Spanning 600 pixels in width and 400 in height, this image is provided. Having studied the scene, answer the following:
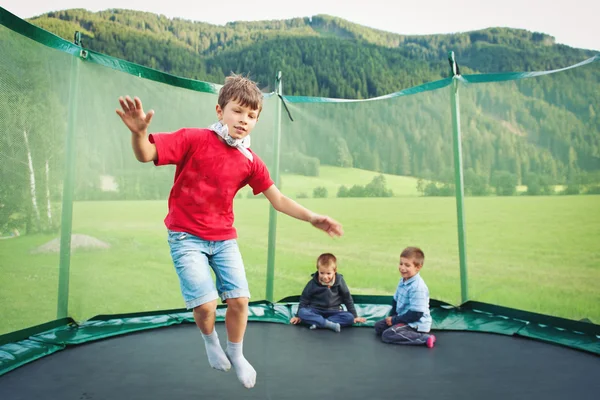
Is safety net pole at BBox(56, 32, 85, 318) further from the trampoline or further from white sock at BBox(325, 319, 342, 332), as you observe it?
white sock at BBox(325, 319, 342, 332)

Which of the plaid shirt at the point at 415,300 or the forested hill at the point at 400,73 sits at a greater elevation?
the forested hill at the point at 400,73

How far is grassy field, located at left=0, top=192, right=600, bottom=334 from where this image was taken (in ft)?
9.25

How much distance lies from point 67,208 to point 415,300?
2.08 meters

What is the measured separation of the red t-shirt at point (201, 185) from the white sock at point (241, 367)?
1.44 ft

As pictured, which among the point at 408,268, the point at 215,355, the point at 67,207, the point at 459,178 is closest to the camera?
the point at 215,355

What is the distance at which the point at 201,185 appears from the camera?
6.49ft

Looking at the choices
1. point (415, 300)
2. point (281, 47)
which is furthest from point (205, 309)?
point (281, 47)

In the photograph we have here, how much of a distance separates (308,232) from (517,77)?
1.86 m

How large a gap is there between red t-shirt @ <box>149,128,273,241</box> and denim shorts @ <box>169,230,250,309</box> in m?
0.04

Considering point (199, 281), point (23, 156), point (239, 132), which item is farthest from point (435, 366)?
point (23, 156)

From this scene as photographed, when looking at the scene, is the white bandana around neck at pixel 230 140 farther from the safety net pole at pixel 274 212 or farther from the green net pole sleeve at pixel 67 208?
the safety net pole at pixel 274 212

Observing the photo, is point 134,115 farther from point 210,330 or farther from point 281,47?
point 281,47

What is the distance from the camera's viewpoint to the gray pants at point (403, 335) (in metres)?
2.78

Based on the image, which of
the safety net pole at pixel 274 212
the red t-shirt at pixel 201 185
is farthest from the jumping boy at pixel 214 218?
the safety net pole at pixel 274 212
